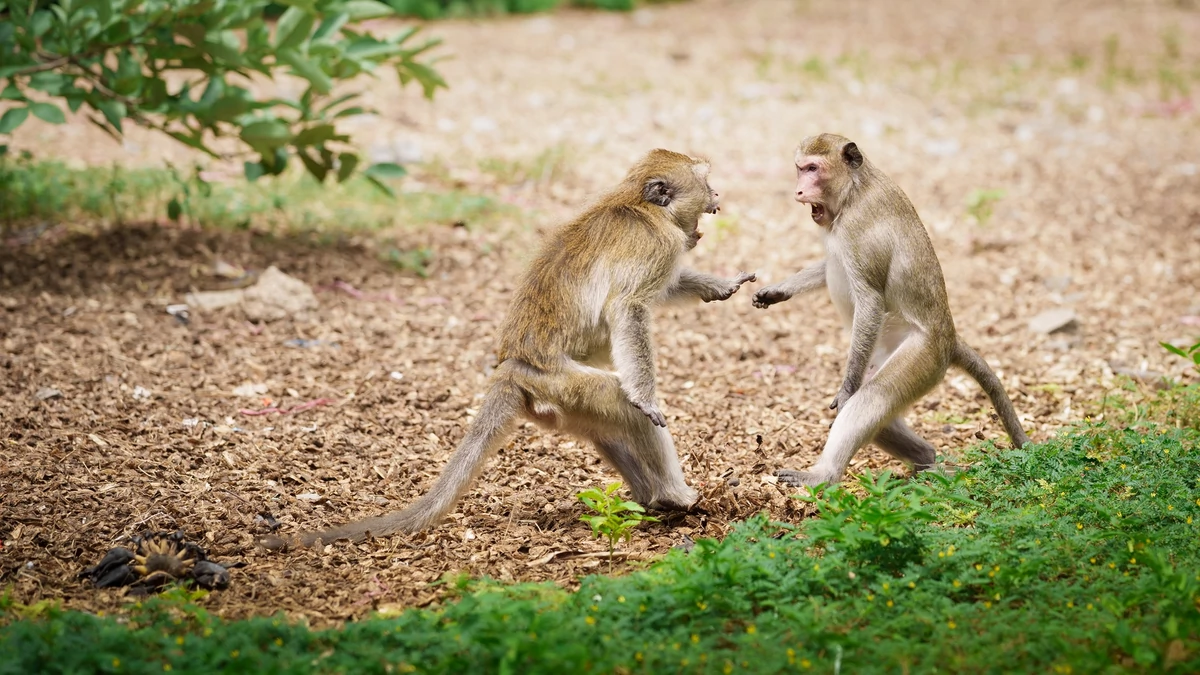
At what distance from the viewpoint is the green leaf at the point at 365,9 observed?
26.1ft

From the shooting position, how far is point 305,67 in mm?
7648

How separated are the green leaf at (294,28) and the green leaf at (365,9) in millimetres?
333

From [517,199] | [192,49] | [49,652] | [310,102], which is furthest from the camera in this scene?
[517,199]

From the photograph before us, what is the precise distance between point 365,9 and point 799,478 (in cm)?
464

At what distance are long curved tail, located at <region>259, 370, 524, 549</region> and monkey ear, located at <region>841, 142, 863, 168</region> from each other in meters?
2.01

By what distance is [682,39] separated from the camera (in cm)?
1697

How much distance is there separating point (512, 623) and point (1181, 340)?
5967 millimetres

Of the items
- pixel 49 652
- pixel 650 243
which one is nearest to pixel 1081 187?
pixel 650 243

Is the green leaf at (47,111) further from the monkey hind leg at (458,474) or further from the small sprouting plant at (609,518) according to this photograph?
the small sprouting plant at (609,518)

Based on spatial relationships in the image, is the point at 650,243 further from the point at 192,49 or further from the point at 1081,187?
the point at 1081,187

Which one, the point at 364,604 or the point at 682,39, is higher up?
the point at 682,39

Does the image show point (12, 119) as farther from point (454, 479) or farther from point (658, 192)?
point (658, 192)

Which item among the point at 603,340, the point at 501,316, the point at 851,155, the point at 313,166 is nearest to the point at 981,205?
the point at 501,316

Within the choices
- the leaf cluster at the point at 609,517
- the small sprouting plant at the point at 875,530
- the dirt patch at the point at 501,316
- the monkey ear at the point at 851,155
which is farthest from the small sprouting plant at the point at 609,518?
the monkey ear at the point at 851,155
